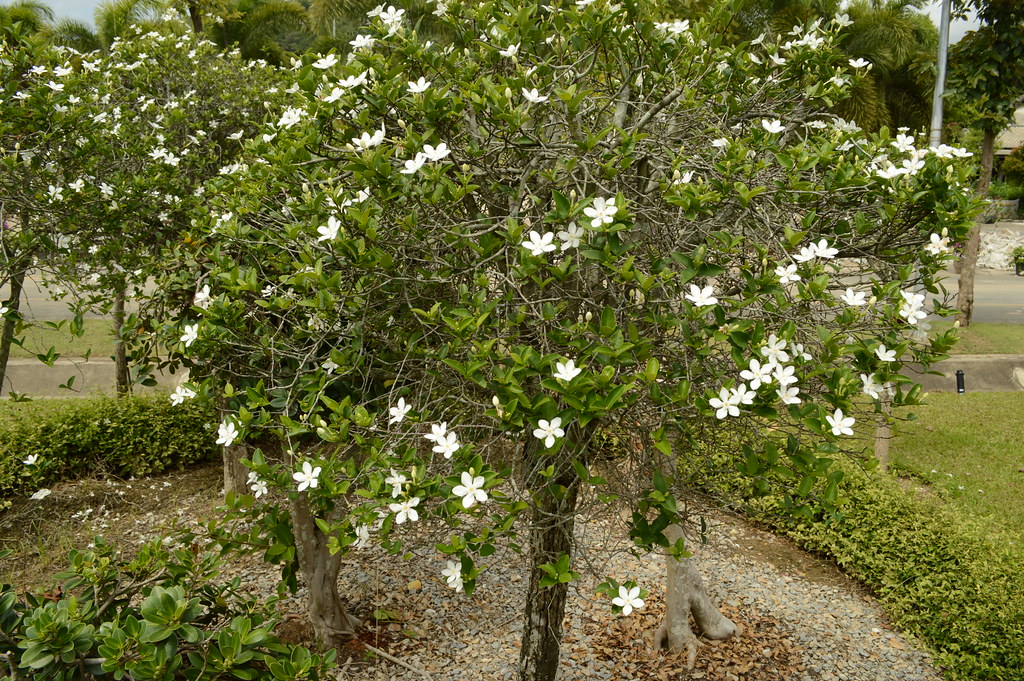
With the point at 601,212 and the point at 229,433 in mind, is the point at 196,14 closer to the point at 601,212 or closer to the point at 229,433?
the point at 229,433

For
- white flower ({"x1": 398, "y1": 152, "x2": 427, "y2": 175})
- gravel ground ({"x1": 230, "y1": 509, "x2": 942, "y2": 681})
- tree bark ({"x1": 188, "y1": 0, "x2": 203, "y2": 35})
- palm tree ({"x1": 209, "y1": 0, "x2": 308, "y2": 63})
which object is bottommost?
gravel ground ({"x1": 230, "y1": 509, "x2": 942, "y2": 681})

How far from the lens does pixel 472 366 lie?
209cm

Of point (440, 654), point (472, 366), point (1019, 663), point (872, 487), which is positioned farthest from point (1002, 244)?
point (472, 366)

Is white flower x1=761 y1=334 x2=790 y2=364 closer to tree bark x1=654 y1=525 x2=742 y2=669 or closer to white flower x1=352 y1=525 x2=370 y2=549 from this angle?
white flower x1=352 y1=525 x2=370 y2=549

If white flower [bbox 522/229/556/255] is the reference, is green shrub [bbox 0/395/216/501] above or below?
below

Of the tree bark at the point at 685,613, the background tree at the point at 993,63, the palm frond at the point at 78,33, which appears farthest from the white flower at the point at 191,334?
the palm frond at the point at 78,33

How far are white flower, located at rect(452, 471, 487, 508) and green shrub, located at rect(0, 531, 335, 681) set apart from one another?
0.75m

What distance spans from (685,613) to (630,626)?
1.78ft

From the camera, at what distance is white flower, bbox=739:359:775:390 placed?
192 centimetres

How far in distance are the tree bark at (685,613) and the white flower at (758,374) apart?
2.80 meters

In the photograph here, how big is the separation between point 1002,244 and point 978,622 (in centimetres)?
2426

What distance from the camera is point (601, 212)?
6.64ft

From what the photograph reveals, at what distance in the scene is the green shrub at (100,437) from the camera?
6.45m

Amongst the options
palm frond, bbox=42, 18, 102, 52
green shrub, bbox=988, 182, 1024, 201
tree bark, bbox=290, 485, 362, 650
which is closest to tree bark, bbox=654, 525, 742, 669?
tree bark, bbox=290, 485, 362, 650
